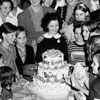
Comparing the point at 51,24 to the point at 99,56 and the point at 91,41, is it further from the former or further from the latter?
the point at 99,56

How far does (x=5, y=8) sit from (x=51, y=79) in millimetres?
2100

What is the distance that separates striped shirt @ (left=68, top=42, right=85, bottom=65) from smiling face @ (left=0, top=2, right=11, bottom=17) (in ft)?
4.79

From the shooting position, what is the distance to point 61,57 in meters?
3.75

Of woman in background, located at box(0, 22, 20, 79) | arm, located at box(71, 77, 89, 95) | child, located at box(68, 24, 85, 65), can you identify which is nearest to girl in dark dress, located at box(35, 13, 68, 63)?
child, located at box(68, 24, 85, 65)

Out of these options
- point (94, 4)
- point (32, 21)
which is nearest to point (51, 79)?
point (32, 21)

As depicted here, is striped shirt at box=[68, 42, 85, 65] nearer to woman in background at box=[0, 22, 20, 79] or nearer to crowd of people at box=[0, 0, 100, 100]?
→ crowd of people at box=[0, 0, 100, 100]

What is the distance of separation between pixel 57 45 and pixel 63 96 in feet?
4.31

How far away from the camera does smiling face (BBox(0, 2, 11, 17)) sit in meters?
5.14

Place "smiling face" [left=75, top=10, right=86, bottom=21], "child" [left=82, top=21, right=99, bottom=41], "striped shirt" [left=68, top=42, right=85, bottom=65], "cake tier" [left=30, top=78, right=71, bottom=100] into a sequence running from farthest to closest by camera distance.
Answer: "smiling face" [left=75, top=10, right=86, bottom=21] → "striped shirt" [left=68, top=42, right=85, bottom=65] → "child" [left=82, top=21, right=99, bottom=41] → "cake tier" [left=30, top=78, right=71, bottom=100]

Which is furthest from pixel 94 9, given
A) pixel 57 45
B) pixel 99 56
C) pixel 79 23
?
pixel 99 56

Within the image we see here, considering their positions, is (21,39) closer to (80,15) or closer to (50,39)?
(50,39)

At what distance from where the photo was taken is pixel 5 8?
204 inches

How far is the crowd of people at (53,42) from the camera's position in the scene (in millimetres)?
3253

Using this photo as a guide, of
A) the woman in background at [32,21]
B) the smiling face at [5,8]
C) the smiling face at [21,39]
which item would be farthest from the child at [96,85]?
the smiling face at [5,8]
